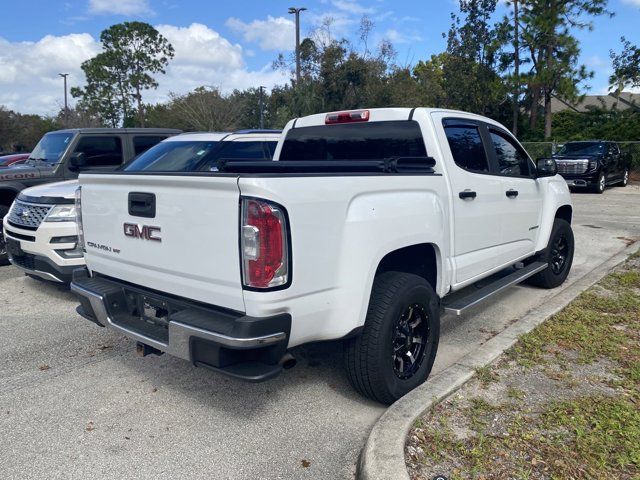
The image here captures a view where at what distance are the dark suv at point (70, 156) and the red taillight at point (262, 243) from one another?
5.46m

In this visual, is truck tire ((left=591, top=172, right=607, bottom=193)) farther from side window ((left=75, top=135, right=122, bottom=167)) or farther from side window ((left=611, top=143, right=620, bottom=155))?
side window ((left=75, top=135, right=122, bottom=167))

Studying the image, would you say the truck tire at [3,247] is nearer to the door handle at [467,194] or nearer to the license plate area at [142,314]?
the license plate area at [142,314]

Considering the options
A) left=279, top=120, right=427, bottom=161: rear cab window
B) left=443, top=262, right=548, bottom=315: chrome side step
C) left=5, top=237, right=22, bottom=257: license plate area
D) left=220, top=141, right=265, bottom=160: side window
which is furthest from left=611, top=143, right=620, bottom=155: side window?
left=5, top=237, right=22, bottom=257: license plate area

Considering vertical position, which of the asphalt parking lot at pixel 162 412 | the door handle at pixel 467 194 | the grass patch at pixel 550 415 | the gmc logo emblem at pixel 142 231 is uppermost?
the door handle at pixel 467 194

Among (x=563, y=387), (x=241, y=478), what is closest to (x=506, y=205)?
(x=563, y=387)

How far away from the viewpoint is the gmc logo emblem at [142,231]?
3.06m

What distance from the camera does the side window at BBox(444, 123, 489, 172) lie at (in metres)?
4.20

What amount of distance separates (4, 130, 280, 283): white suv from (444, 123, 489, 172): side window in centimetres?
259

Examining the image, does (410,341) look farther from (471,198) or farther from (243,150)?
→ (243,150)

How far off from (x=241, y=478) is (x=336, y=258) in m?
1.25

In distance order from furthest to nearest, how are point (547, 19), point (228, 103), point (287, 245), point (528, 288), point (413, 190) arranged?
point (228, 103) → point (547, 19) → point (528, 288) → point (413, 190) → point (287, 245)

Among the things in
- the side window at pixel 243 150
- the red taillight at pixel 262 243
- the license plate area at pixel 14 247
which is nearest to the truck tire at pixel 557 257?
the side window at pixel 243 150

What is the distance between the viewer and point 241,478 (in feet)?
8.97

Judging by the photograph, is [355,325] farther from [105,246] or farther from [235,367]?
[105,246]
